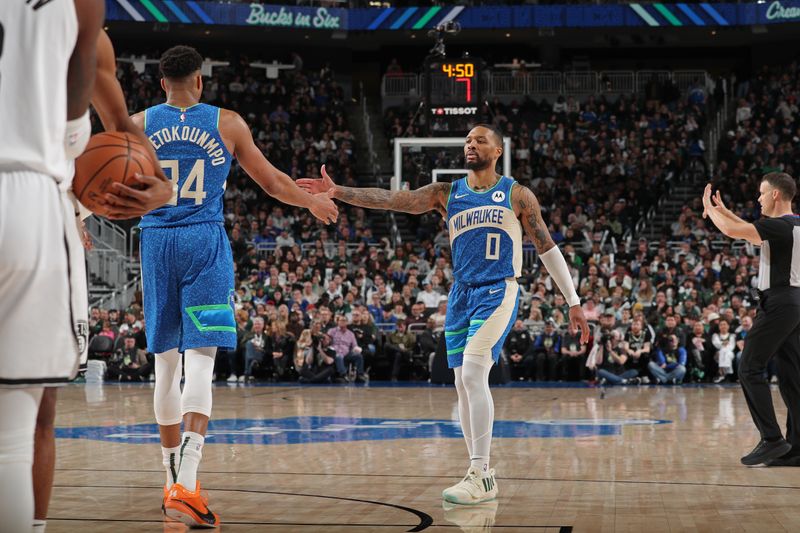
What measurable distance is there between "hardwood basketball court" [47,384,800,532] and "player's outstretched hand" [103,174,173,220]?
2.07 metres

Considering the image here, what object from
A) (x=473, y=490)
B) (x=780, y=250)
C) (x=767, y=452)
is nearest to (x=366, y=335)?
(x=780, y=250)

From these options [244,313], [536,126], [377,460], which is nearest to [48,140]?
[377,460]

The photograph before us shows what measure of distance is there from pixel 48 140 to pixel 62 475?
14.5ft

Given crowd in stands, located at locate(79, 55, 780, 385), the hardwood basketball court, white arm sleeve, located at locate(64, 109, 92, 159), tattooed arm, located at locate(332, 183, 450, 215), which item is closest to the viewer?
white arm sleeve, located at locate(64, 109, 92, 159)

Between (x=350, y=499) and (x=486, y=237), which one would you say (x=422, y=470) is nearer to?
(x=350, y=499)

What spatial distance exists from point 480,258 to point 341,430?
3.85m

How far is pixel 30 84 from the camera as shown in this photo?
2789 mm

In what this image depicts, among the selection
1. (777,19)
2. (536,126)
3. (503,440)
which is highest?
(777,19)

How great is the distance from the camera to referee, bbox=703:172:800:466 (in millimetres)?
7722

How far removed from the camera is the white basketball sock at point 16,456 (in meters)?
2.63

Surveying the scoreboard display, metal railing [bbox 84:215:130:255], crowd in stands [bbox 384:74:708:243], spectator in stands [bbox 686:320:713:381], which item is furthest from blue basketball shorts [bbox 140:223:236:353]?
metal railing [bbox 84:215:130:255]

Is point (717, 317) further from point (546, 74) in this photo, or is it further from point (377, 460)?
point (546, 74)

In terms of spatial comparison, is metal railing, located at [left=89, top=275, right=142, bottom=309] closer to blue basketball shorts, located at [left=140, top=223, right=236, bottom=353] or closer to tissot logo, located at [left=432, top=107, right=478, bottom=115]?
tissot logo, located at [left=432, top=107, right=478, bottom=115]

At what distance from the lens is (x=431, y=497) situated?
597 cm
